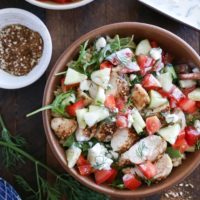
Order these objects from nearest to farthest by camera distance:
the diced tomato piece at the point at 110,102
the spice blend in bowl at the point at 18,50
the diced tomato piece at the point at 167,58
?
the diced tomato piece at the point at 110,102 → the diced tomato piece at the point at 167,58 → the spice blend in bowl at the point at 18,50

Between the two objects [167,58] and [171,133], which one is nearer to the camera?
[171,133]

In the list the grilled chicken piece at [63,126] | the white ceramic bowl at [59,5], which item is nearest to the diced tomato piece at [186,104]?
the grilled chicken piece at [63,126]

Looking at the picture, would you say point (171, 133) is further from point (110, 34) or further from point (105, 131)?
point (110, 34)

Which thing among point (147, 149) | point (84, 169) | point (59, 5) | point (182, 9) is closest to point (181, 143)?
point (147, 149)

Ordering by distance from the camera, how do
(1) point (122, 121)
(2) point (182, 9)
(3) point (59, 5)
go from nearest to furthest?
(1) point (122, 121)
(3) point (59, 5)
(2) point (182, 9)

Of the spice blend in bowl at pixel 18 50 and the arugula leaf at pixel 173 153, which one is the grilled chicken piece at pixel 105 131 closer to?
the arugula leaf at pixel 173 153

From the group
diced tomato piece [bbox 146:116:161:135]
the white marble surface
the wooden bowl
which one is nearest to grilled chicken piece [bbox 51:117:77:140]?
the wooden bowl
